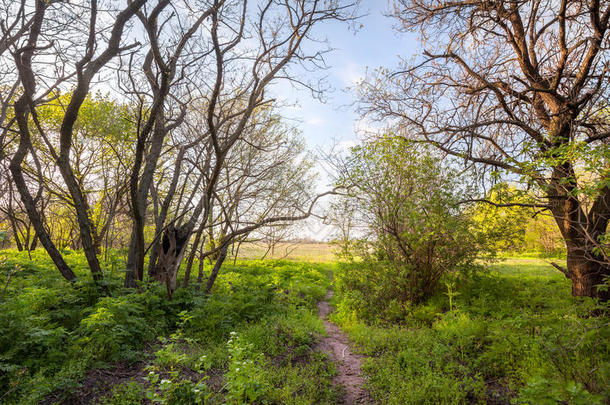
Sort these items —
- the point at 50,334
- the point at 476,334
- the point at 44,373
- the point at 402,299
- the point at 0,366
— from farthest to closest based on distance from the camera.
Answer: the point at 402,299 → the point at 476,334 → the point at 50,334 → the point at 44,373 → the point at 0,366

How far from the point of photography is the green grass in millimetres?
3131

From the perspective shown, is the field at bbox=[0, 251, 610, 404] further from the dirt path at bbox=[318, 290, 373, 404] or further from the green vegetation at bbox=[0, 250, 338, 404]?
the dirt path at bbox=[318, 290, 373, 404]

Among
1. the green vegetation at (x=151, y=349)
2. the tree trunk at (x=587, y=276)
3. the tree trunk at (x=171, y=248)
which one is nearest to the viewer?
the green vegetation at (x=151, y=349)

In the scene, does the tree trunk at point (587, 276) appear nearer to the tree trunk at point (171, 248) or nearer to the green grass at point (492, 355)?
the green grass at point (492, 355)

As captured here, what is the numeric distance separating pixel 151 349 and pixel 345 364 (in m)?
3.11

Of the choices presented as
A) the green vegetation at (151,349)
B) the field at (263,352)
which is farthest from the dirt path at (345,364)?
the green vegetation at (151,349)

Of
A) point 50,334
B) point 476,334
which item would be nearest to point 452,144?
point 476,334

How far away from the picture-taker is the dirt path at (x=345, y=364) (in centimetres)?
386

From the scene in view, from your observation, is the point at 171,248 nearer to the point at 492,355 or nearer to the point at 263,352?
the point at 263,352

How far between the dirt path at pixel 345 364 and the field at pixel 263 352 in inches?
4.9

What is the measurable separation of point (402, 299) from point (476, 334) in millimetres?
2445

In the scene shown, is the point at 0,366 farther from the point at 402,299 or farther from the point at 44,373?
the point at 402,299

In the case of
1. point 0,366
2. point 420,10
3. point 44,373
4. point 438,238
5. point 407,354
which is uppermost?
point 420,10

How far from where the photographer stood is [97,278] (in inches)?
219
